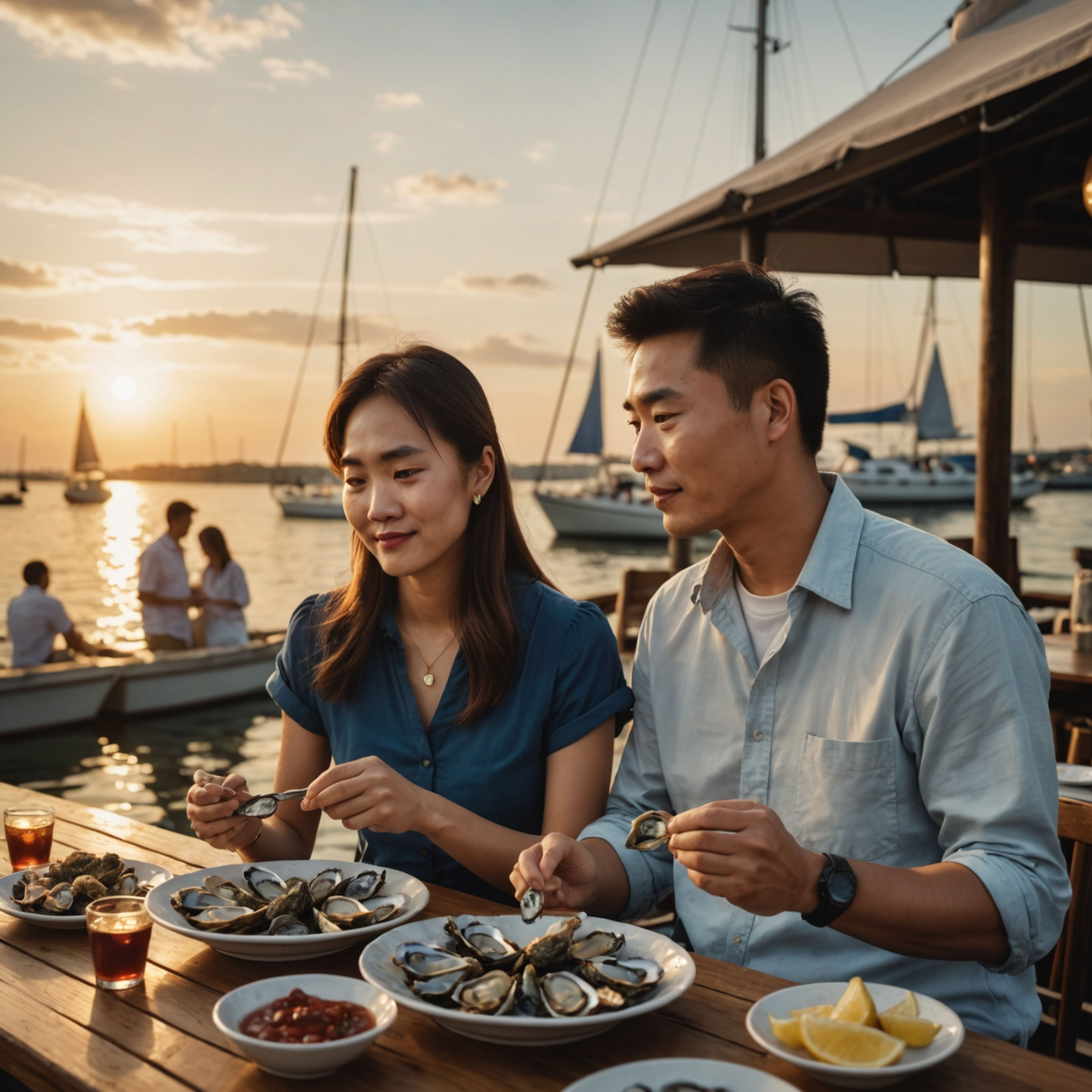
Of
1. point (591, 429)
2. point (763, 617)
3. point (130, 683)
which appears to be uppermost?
point (591, 429)

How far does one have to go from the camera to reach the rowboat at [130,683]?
30.1ft

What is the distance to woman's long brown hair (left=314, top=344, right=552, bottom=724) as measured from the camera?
2316 mm

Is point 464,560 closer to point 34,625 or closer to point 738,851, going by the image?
point 738,851

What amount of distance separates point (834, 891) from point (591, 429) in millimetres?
40700

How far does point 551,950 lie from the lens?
4.52 feet

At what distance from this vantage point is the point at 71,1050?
1304 millimetres

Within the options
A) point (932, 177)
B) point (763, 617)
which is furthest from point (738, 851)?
point (932, 177)

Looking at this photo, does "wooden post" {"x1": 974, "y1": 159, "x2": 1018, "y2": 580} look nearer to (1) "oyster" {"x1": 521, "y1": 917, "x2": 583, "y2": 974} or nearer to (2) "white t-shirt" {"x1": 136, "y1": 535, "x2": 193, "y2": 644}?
(1) "oyster" {"x1": 521, "y1": 917, "x2": 583, "y2": 974}

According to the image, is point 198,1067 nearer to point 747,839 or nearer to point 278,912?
point 278,912

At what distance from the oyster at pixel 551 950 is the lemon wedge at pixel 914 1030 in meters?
0.42

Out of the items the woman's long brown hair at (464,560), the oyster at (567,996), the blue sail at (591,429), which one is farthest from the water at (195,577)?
the blue sail at (591,429)

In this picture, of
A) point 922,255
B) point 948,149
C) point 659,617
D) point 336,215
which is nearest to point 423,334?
point 659,617

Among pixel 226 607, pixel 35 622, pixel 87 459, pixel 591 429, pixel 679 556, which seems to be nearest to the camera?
pixel 679 556

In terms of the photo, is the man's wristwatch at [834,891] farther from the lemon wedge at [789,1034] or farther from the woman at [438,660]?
the woman at [438,660]
